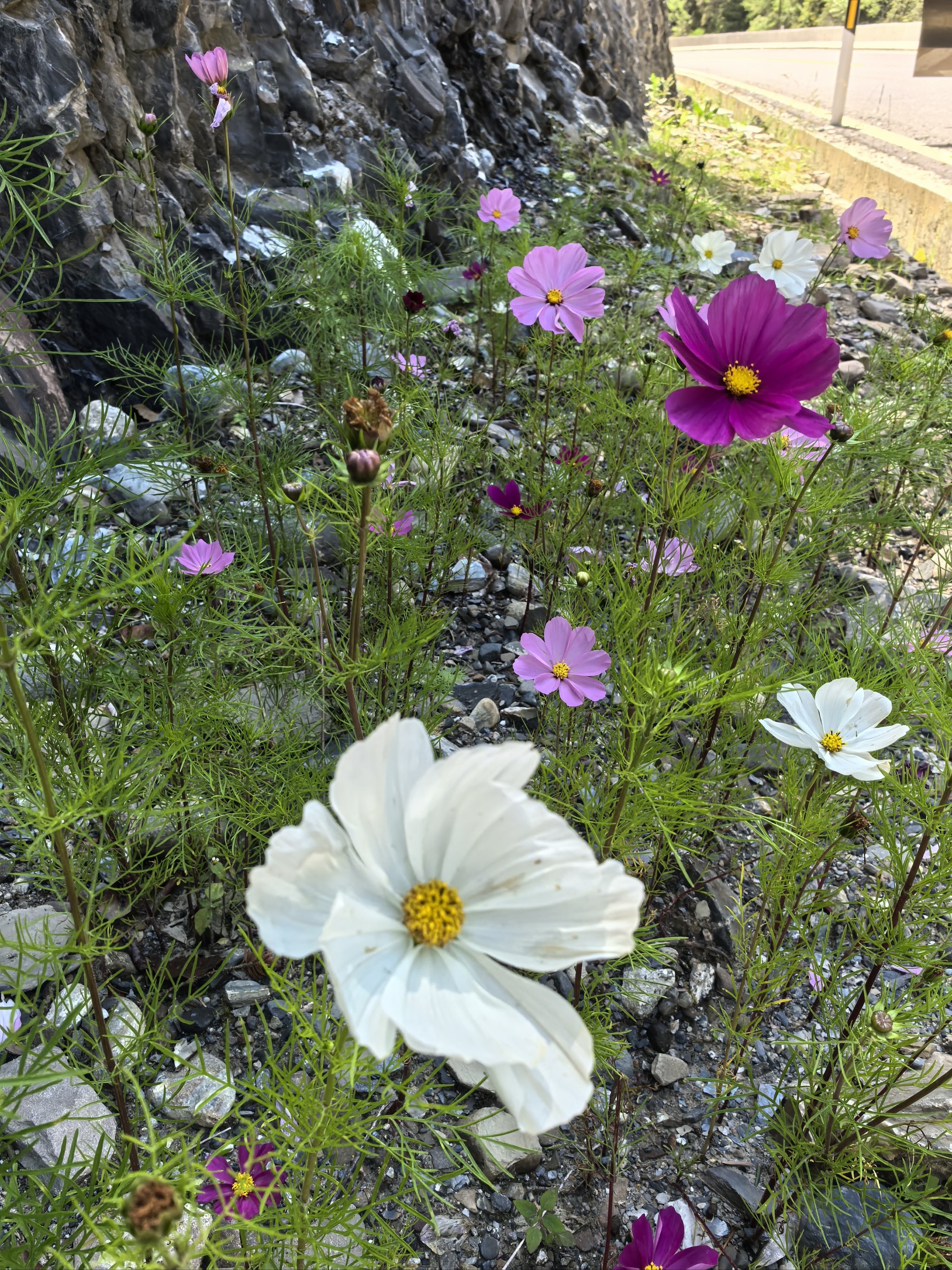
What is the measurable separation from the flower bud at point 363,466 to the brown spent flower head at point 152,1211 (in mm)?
477

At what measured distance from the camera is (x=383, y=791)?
0.54m

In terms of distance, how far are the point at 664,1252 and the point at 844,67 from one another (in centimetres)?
961

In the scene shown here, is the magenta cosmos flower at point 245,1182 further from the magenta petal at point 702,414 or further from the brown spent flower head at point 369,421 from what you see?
the magenta petal at point 702,414

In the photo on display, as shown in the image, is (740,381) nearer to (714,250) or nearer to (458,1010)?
(458,1010)

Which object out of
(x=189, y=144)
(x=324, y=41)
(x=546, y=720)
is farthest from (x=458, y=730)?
(x=324, y=41)

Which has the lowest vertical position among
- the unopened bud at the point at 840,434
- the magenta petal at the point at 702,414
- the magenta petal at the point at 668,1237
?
the magenta petal at the point at 668,1237

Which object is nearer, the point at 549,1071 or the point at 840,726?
the point at 549,1071

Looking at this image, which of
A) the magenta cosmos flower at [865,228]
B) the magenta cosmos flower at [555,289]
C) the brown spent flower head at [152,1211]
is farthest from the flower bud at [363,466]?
the magenta cosmos flower at [865,228]

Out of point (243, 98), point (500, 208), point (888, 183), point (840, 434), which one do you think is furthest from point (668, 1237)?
point (888, 183)

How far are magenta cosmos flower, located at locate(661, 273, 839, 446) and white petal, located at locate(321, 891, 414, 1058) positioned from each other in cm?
60

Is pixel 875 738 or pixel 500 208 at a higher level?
pixel 500 208

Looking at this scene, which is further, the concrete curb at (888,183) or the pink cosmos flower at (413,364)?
the concrete curb at (888,183)

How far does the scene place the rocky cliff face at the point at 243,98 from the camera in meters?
1.98

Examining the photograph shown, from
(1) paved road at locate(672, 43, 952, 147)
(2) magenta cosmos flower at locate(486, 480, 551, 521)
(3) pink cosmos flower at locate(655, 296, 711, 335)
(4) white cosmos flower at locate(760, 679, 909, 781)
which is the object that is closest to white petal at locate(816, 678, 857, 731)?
(4) white cosmos flower at locate(760, 679, 909, 781)
